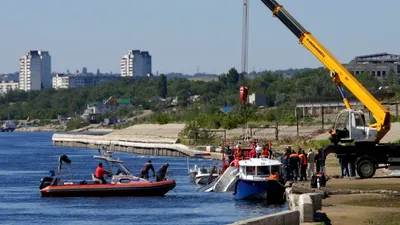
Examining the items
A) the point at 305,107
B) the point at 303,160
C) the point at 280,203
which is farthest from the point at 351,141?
the point at 305,107

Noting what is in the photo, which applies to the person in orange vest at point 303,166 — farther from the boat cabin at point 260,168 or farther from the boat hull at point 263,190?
the boat hull at point 263,190

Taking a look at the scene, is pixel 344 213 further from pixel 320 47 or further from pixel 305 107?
pixel 305 107

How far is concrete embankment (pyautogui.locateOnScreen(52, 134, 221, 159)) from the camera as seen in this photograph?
116438 millimetres

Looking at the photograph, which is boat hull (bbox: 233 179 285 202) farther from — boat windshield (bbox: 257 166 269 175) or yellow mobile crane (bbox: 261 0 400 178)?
yellow mobile crane (bbox: 261 0 400 178)

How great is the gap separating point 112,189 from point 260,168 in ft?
27.9

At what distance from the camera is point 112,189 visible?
56156 millimetres

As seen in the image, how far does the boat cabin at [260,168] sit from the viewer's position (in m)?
51.4

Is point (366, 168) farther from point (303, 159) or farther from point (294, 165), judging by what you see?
point (294, 165)

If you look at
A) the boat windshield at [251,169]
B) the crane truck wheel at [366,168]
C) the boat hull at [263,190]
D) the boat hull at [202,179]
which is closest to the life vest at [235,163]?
the boat hull at [263,190]

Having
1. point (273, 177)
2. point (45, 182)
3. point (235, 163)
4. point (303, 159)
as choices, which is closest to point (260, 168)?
point (273, 177)

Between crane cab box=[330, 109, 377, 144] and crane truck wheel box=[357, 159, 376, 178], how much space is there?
3.52 ft

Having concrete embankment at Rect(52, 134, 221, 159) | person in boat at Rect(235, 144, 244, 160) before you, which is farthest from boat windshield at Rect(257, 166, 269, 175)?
concrete embankment at Rect(52, 134, 221, 159)

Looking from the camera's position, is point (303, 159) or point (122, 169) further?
point (122, 169)

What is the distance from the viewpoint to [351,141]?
179 ft
